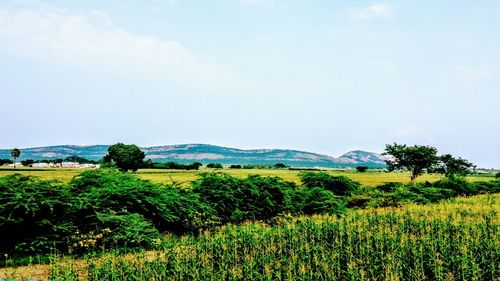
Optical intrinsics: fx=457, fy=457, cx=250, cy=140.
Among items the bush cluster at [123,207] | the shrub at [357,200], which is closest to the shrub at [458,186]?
the shrub at [357,200]

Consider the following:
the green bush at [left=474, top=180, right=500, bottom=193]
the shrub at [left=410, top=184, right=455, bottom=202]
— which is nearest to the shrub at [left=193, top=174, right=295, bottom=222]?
the shrub at [left=410, top=184, right=455, bottom=202]

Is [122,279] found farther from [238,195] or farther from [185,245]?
[238,195]

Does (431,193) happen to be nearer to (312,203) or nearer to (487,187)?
(487,187)

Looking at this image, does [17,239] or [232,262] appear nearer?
[232,262]

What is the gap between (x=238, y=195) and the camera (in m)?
19.0

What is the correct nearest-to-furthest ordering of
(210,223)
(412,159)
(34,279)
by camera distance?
1. (34,279)
2. (210,223)
3. (412,159)

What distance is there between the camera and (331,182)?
28.0m

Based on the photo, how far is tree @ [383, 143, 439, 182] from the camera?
53.1 meters

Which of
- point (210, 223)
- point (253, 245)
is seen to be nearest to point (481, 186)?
point (210, 223)

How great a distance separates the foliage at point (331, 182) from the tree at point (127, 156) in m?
61.1

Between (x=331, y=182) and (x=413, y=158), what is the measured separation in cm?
2912

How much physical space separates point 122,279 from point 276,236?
529cm

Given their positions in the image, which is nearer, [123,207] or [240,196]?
[123,207]

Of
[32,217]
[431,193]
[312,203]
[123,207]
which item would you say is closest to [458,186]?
[431,193]
